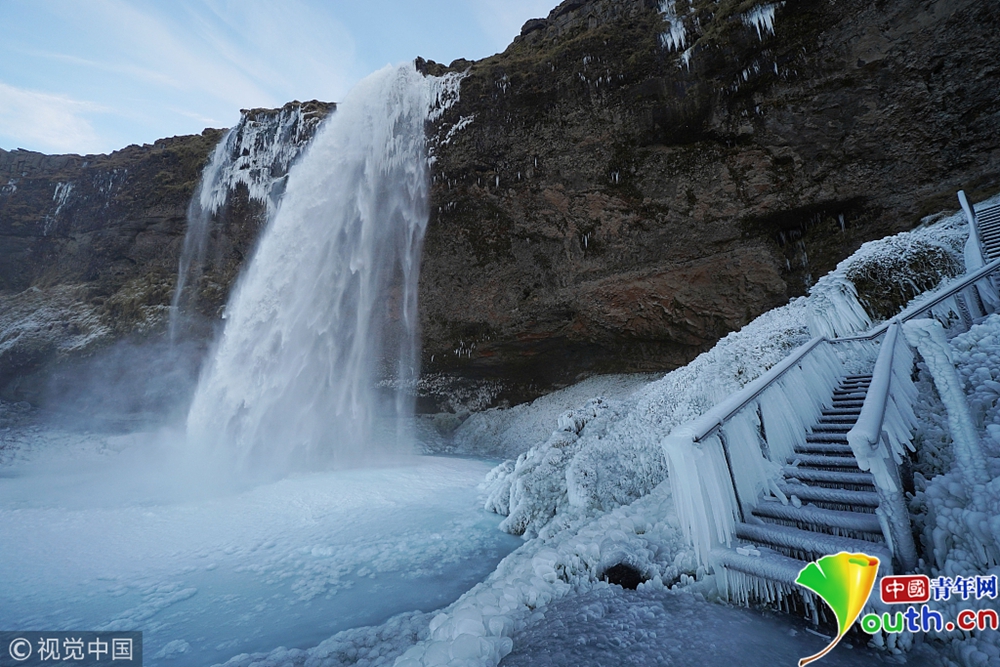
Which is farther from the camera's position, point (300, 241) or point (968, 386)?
point (300, 241)

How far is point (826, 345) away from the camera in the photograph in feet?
17.5

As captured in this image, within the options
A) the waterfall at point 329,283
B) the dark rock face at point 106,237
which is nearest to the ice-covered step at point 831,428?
the waterfall at point 329,283

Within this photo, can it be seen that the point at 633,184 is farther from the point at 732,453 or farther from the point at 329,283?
the point at 732,453

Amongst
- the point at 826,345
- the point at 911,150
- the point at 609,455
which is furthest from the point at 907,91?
the point at 609,455

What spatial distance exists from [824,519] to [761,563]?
582 millimetres

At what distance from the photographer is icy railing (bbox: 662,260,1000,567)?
304 cm

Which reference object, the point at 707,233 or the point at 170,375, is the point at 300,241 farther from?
the point at 707,233

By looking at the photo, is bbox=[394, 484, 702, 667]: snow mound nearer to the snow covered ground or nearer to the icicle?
the snow covered ground

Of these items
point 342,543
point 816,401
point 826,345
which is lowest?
point 342,543

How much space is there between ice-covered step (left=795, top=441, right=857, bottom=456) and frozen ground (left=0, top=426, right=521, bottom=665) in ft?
12.7

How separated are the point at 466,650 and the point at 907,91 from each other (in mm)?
15250

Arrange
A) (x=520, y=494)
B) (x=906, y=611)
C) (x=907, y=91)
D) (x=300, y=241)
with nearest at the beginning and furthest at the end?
(x=906, y=611), (x=520, y=494), (x=907, y=91), (x=300, y=241)

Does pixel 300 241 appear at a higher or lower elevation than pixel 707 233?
higher

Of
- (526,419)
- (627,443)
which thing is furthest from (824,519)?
(526,419)
